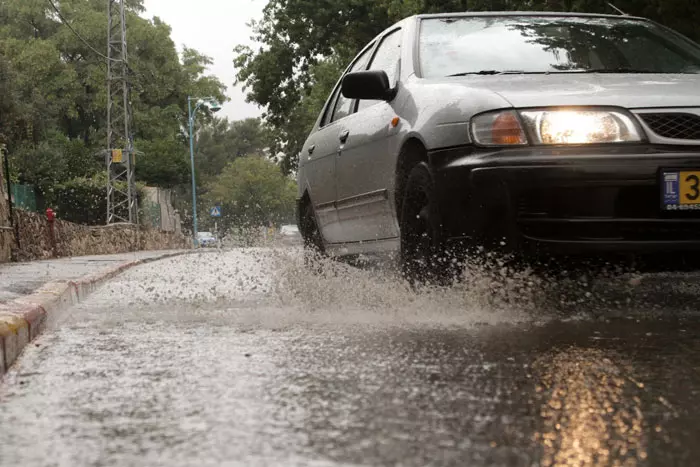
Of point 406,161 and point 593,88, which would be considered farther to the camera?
point 406,161

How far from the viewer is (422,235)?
523 cm

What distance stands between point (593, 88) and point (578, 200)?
690 mm

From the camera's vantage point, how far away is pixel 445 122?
5.05 meters

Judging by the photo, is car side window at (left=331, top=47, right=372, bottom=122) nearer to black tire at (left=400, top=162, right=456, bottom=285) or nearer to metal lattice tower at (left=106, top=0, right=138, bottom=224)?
black tire at (left=400, top=162, right=456, bottom=285)

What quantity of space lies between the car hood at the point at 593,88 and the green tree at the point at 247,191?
87.8 m

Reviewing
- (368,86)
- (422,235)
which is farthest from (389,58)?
(422,235)

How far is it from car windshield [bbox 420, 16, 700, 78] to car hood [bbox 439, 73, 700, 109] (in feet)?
0.81

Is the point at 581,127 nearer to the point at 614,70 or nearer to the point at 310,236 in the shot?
the point at 614,70

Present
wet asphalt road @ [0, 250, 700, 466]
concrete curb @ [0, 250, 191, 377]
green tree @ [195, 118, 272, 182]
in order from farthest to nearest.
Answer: green tree @ [195, 118, 272, 182], concrete curb @ [0, 250, 191, 377], wet asphalt road @ [0, 250, 700, 466]

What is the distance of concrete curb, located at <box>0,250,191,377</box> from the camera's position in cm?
422

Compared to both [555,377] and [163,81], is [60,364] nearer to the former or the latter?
[555,377]

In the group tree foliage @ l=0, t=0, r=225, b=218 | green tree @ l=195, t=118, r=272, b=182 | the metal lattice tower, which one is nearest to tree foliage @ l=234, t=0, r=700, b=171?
the metal lattice tower

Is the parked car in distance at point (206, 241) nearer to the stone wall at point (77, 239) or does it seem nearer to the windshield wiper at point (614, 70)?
the stone wall at point (77, 239)

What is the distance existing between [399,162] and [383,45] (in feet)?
5.19
